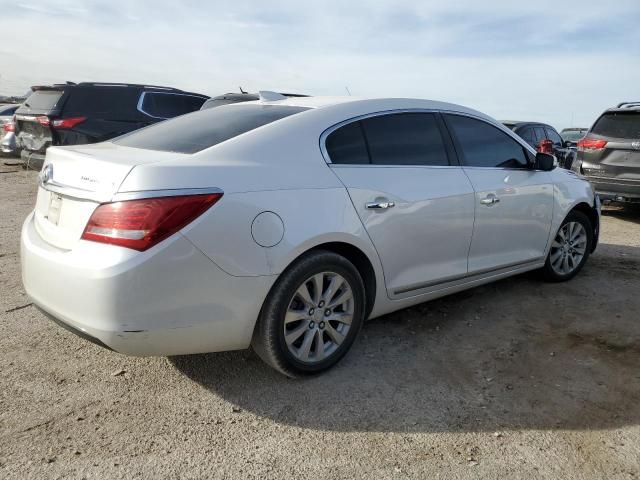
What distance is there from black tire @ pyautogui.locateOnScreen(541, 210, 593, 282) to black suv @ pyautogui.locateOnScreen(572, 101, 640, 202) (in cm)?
308

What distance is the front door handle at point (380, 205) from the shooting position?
331 centimetres

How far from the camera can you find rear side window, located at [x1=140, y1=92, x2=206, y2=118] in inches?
385

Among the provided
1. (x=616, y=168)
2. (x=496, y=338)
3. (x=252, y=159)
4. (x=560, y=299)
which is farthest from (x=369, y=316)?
(x=616, y=168)

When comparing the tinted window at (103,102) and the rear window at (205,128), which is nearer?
Result: the rear window at (205,128)

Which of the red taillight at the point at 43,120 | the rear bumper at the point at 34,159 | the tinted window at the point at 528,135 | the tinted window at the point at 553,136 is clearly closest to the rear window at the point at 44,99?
→ the red taillight at the point at 43,120

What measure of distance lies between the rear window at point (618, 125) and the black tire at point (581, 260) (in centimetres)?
334

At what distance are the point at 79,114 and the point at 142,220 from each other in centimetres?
719

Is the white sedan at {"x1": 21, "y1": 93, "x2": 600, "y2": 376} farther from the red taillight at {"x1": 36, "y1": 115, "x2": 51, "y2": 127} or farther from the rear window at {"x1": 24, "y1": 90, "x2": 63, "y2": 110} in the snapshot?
the rear window at {"x1": 24, "y1": 90, "x2": 63, "y2": 110}

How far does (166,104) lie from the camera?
10164mm

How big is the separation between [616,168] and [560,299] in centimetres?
420

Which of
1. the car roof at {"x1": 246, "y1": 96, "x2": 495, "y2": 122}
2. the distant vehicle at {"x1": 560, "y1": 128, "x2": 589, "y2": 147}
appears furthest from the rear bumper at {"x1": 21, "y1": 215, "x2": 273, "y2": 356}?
the distant vehicle at {"x1": 560, "y1": 128, "x2": 589, "y2": 147}

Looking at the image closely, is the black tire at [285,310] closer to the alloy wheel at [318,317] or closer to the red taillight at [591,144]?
the alloy wheel at [318,317]

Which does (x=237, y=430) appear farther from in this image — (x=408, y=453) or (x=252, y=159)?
(x=252, y=159)

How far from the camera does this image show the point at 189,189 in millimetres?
2635
